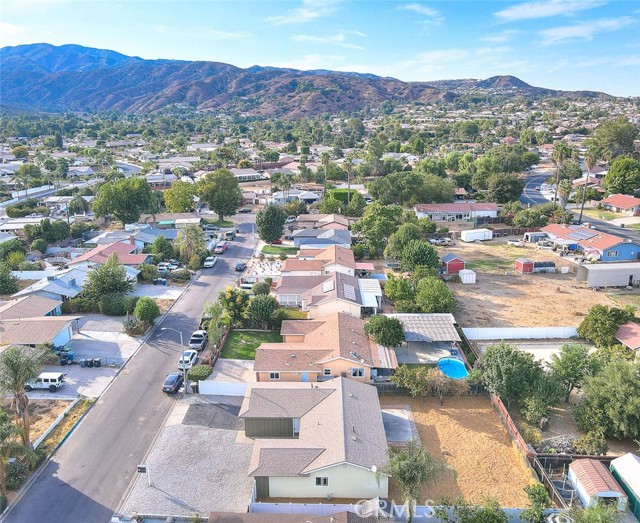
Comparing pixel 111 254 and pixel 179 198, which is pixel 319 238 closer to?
pixel 111 254

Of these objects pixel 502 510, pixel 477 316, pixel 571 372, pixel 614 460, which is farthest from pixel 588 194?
pixel 502 510

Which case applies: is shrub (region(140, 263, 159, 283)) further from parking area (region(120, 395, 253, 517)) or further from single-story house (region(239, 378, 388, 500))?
single-story house (region(239, 378, 388, 500))

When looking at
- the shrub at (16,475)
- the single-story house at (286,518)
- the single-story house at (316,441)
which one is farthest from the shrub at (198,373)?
the single-story house at (286,518)

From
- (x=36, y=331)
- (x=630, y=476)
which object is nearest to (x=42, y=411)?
(x=36, y=331)

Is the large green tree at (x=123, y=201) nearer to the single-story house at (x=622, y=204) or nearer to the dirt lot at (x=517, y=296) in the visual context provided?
the dirt lot at (x=517, y=296)

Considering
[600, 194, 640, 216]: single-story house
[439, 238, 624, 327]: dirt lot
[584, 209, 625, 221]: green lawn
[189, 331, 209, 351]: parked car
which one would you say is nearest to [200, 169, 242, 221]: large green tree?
[439, 238, 624, 327]: dirt lot

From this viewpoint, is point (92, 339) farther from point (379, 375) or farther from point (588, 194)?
point (588, 194)
